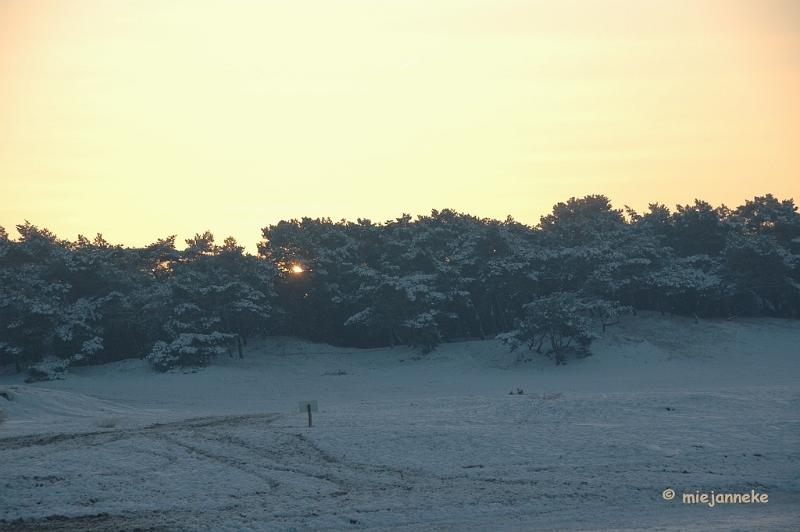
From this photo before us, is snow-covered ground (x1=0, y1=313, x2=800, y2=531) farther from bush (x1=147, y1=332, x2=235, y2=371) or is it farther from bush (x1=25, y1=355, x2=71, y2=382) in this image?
bush (x1=25, y1=355, x2=71, y2=382)

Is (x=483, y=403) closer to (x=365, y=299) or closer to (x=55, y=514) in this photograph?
(x=55, y=514)

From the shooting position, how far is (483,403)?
86.4 feet

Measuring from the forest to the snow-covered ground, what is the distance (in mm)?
12689

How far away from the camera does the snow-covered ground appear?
13.5 meters

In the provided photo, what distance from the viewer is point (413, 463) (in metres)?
17.6

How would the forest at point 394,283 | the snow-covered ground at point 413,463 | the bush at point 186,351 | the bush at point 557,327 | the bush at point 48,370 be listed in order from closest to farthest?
1. the snow-covered ground at point 413,463
2. the bush at point 557,327
3. the bush at point 48,370
4. the bush at point 186,351
5. the forest at point 394,283

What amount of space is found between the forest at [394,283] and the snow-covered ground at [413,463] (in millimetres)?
12689

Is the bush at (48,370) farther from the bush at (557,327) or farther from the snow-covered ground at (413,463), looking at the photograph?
the bush at (557,327)

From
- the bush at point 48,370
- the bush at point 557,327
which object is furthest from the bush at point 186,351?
the bush at point 557,327

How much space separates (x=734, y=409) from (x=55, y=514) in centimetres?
1956

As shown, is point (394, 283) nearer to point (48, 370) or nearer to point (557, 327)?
point (557, 327)

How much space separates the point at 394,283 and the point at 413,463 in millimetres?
28851

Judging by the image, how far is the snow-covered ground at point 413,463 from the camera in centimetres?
1355

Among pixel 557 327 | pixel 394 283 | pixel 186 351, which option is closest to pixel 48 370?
pixel 186 351
